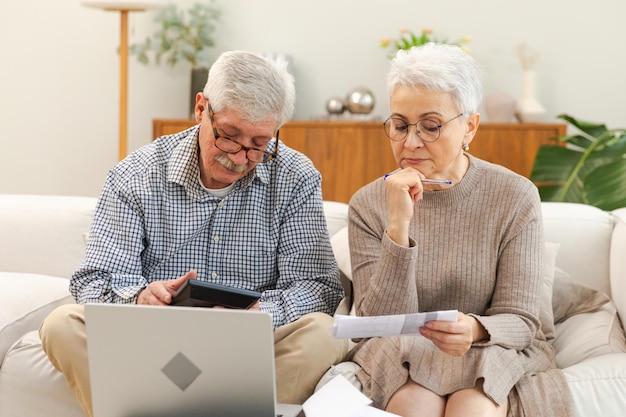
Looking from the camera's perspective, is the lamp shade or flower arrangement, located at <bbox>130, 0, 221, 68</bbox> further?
flower arrangement, located at <bbox>130, 0, 221, 68</bbox>

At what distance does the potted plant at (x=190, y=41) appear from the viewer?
4.62m

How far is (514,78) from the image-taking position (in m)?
4.61

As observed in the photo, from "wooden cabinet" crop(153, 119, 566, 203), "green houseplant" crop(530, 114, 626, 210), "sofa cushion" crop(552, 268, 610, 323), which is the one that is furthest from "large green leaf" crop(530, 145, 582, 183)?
"sofa cushion" crop(552, 268, 610, 323)

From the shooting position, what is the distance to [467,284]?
6.75 ft

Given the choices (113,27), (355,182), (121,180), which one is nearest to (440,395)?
(121,180)

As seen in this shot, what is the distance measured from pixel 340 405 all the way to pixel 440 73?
0.81m

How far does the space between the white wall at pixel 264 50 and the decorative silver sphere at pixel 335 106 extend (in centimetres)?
25

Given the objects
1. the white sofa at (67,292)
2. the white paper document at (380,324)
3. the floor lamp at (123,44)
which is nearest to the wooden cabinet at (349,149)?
the floor lamp at (123,44)

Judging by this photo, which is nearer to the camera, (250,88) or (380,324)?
(380,324)

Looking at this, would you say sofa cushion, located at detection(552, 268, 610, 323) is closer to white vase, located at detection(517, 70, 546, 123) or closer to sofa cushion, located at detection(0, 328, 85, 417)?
sofa cushion, located at detection(0, 328, 85, 417)

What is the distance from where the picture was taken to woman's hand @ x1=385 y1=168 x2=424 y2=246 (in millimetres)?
1946

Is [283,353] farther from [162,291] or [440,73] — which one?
[440,73]

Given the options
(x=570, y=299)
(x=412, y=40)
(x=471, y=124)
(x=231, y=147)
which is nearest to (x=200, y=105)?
(x=231, y=147)

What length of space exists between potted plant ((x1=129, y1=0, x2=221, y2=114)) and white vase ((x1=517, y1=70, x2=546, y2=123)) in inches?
64.0
